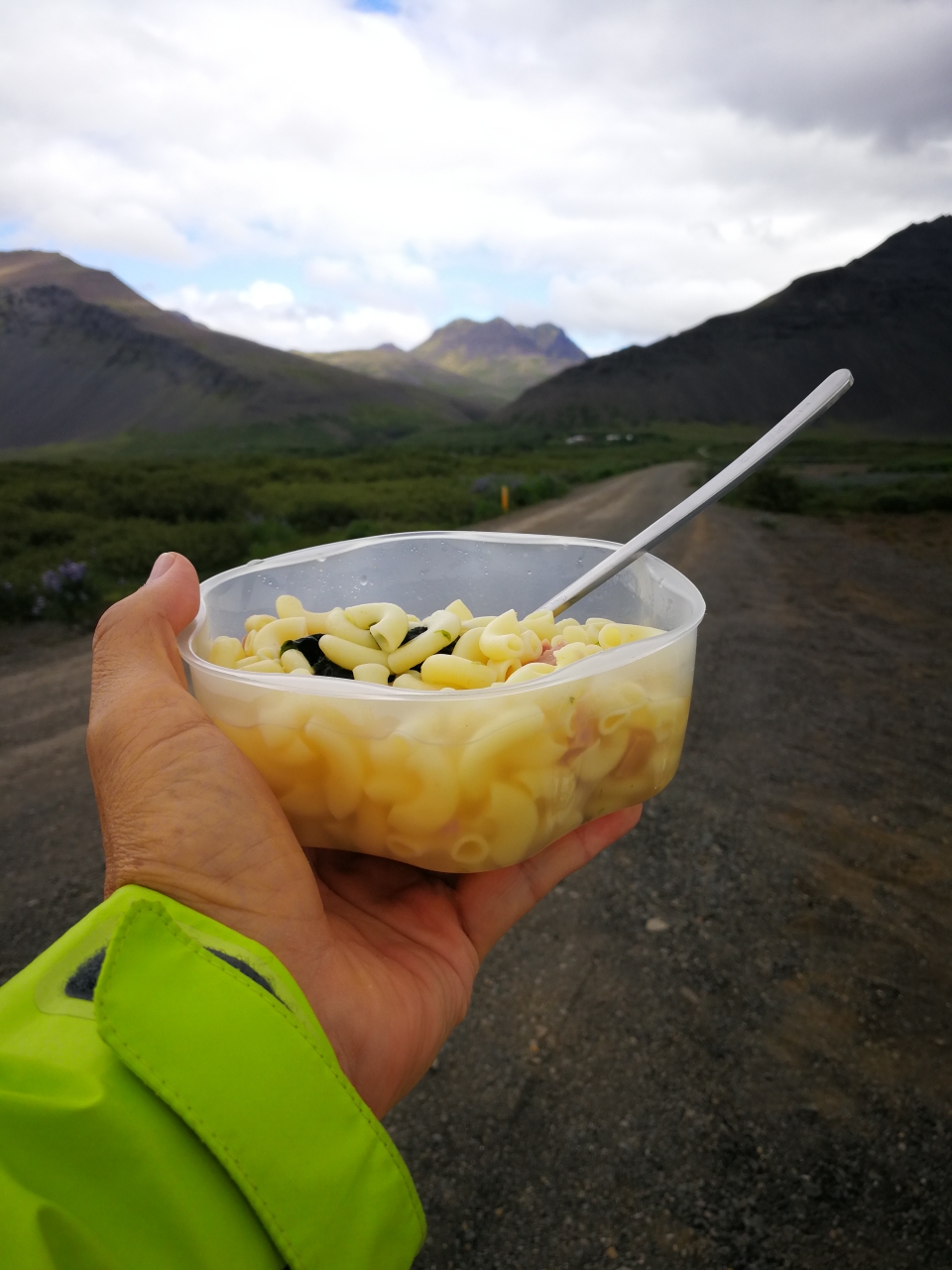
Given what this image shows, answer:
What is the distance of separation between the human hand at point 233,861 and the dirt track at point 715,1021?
36.5 inches

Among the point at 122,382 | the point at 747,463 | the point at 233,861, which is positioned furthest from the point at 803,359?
the point at 233,861

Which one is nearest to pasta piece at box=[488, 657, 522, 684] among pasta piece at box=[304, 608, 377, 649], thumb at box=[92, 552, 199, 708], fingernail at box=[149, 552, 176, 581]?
pasta piece at box=[304, 608, 377, 649]

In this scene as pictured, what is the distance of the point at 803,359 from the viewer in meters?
61.8

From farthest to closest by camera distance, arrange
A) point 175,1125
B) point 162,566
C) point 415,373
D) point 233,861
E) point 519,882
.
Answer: point 415,373, point 519,882, point 162,566, point 233,861, point 175,1125

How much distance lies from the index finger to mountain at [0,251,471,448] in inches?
2248

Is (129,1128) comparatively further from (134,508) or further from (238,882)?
(134,508)

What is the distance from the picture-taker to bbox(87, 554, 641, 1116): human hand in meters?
0.95

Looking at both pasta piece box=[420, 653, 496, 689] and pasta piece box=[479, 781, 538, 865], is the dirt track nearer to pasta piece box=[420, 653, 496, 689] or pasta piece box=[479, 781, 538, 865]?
pasta piece box=[479, 781, 538, 865]

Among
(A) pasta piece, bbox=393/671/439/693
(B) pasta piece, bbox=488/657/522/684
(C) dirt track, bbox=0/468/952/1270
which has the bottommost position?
(C) dirt track, bbox=0/468/952/1270

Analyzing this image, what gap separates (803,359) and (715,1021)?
2687 inches

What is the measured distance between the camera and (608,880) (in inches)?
114

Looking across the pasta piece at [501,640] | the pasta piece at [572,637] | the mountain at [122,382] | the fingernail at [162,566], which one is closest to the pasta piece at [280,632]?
the fingernail at [162,566]

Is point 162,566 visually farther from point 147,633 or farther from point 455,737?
point 455,737

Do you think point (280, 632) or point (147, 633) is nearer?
point (147, 633)
